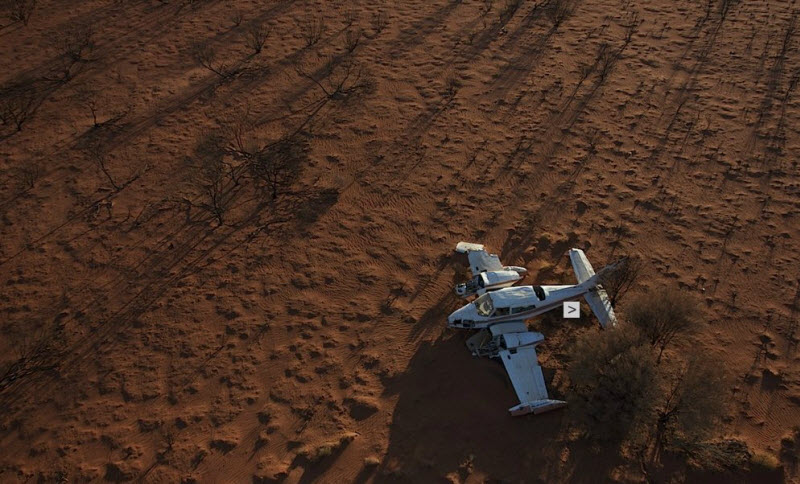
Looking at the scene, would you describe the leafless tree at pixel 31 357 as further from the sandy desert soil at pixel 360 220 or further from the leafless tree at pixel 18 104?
the leafless tree at pixel 18 104

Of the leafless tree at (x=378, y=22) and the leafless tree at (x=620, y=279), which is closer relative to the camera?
Answer: the leafless tree at (x=620, y=279)

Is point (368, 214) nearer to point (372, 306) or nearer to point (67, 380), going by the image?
point (372, 306)

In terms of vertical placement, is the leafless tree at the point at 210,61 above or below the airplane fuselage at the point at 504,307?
above

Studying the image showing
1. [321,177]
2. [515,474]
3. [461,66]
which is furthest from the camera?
[461,66]

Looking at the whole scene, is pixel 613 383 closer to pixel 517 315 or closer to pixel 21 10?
pixel 517 315

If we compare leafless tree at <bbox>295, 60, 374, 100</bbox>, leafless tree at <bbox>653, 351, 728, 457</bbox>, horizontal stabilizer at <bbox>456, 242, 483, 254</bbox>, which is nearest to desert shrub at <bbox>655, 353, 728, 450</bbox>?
leafless tree at <bbox>653, 351, 728, 457</bbox>

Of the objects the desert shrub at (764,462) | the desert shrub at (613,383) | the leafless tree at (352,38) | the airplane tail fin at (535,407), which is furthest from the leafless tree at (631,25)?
the airplane tail fin at (535,407)

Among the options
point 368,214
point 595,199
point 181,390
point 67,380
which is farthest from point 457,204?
point 67,380
